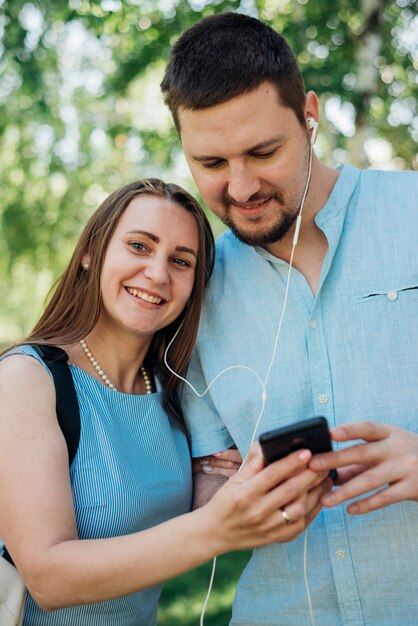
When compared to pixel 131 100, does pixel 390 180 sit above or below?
above

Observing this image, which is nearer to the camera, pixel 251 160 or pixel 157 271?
pixel 251 160

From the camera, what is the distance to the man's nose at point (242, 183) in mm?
2869

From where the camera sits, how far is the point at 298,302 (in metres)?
2.98

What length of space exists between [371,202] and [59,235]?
440 inches

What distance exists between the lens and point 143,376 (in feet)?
11.5

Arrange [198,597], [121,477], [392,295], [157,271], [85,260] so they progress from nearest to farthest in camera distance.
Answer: [392,295], [121,477], [157,271], [85,260], [198,597]

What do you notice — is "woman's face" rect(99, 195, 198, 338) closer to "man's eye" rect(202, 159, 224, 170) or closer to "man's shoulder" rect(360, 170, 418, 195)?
"man's eye" rect(202, 159, 224, 170)

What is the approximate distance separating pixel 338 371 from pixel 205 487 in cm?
81

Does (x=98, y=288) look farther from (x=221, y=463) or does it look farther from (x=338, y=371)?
(x=338, y=371)

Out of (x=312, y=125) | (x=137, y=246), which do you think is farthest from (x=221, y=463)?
(x=312, y=125)

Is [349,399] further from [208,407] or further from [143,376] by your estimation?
[143,376]

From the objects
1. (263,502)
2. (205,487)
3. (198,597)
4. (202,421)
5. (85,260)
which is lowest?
(198,597)

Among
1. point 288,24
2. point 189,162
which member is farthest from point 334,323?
point 288,24

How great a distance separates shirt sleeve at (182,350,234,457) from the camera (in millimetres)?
3209
